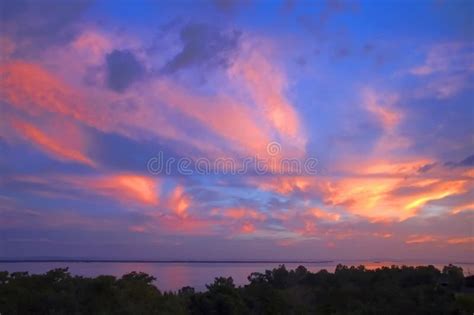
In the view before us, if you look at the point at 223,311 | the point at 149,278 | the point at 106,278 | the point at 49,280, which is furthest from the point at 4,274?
the point at 223,311

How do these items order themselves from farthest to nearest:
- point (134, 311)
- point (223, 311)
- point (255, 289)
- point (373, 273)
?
point (373, 273) → point (255, 289) → point (223, 311) → point (134, 311)

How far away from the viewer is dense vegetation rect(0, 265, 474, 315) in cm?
1209

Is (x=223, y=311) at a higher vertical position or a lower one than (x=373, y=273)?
lower

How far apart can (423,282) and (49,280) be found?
1222 centimetres

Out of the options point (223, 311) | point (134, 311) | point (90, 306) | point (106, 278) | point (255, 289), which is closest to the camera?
point (134, 311)

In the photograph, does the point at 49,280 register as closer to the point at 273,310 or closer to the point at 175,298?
the point at 175,298

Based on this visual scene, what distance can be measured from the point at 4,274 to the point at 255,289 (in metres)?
6.86

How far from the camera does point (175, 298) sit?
43.7ft

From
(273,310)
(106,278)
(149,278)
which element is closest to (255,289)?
(273,310)

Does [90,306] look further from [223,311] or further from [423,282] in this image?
[423,282]

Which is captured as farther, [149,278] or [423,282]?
[423,282]

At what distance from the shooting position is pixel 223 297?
14203mm

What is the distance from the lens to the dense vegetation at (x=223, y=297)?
12086 mm

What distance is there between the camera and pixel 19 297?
12211 millimetres
